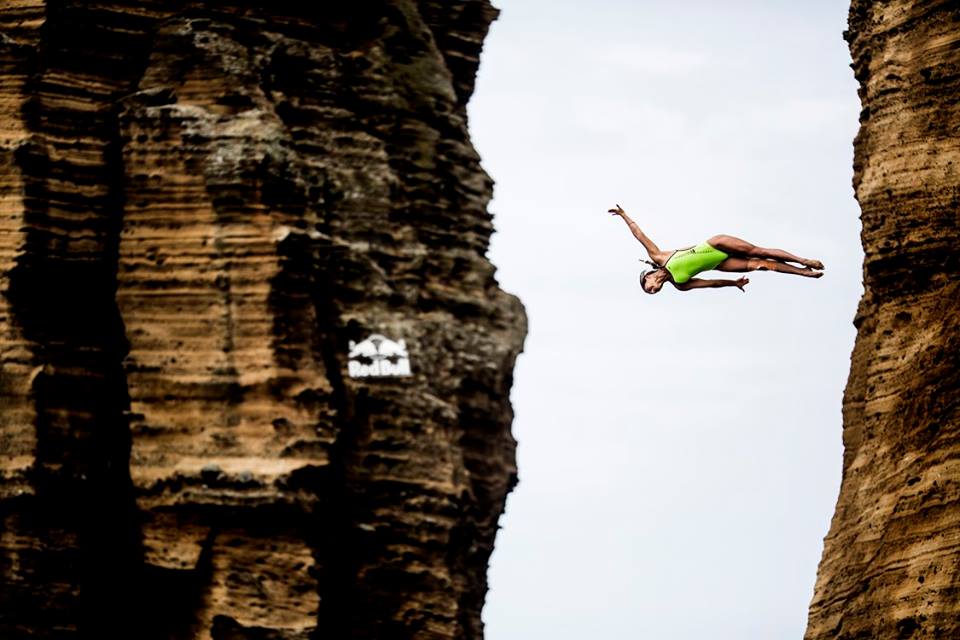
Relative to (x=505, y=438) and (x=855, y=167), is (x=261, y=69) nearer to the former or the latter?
(x=505, y=438)

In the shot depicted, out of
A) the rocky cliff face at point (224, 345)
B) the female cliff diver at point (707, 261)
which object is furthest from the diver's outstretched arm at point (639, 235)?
the rocky cliff face at point (224, 345)

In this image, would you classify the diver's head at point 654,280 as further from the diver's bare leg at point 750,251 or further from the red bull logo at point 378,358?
the red bull logo at point 378,358

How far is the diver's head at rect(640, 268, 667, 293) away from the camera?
1242 inches

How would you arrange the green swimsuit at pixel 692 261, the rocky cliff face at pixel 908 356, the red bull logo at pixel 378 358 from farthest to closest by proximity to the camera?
the green swimsuit at pixel 692 261, the rocky cliff face at pixel 908 356, the red bull logo at pixel 378 358

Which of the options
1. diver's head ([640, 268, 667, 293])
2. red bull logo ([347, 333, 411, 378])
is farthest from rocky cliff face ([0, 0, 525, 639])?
diver's head ([640, 268, 667, 293])

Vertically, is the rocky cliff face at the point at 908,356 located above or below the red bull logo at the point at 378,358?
above

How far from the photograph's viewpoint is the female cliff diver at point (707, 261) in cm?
3142

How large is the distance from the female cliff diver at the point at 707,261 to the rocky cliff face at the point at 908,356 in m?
1.22

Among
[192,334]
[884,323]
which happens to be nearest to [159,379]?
[192,334]

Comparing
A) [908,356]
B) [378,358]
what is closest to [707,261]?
[908,356]

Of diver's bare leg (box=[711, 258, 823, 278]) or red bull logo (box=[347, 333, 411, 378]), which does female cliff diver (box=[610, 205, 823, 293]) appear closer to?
diver's bare leg (box=[711, 258, 823, 278])

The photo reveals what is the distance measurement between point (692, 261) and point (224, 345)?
29.6 ft

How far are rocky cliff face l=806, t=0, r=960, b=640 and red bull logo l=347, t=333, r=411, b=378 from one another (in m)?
8.80

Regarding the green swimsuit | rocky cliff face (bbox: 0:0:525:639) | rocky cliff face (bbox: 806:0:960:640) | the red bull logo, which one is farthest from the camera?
the green swimsuit
